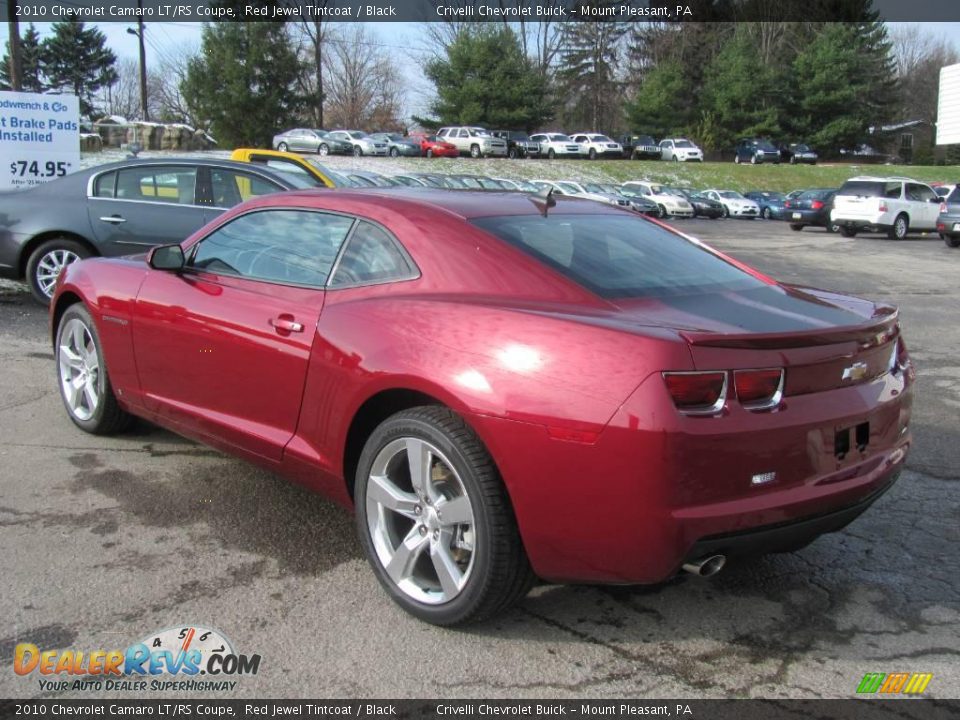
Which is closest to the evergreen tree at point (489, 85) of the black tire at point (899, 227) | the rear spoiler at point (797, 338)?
the black tire at point (899, 227)

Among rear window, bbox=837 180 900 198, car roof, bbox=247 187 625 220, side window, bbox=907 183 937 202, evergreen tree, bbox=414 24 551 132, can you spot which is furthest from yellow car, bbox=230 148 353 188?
evergreen tree, bbox=414 24 551 132

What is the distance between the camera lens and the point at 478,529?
2846 mm

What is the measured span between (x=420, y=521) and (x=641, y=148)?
193 feet

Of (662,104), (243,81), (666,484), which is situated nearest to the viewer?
(666,484)

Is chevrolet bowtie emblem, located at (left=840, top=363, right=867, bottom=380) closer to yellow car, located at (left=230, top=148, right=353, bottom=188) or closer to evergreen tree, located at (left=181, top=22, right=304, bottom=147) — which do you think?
yellow car, located at (left=230, top=148, right=353, bottom=188)

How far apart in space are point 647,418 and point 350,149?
48055 mm

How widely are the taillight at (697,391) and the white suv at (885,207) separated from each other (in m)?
24.5

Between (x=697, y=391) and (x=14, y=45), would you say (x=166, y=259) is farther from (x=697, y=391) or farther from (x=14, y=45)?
(x=14, y=45)

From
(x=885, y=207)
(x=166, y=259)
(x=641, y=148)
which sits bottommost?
(x=166, y=259)

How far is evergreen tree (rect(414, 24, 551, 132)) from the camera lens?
6100 cm

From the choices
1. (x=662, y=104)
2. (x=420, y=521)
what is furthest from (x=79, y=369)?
(x=662, y=104)

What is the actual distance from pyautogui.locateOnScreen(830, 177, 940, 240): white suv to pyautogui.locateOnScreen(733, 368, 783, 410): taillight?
2433 centimetres

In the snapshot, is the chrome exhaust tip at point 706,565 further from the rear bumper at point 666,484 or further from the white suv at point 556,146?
the white suv at point 556,146

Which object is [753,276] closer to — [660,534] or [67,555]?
[660,534]
